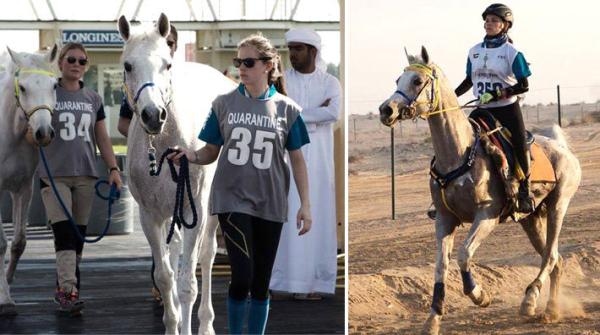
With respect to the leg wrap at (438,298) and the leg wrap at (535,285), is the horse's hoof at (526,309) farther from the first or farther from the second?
the leg wrap at (438,298)

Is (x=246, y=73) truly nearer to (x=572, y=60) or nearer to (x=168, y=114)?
(x=168, y=114)

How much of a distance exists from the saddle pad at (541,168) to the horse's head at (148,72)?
280cm

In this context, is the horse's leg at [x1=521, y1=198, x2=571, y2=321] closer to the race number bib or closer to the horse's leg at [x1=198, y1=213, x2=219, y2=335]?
the horse's leg at [x1=198, y1=213, x2=219, y2=335]

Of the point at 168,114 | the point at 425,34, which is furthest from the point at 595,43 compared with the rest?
the point at 168,114

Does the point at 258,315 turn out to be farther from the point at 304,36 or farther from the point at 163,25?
the point at 304,36

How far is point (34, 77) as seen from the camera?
11195 mm

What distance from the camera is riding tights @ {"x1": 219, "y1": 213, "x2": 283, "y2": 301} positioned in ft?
26.5

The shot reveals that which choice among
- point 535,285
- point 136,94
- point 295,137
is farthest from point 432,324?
point 136,94

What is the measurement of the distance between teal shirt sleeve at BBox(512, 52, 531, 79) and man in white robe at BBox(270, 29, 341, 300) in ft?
7.88

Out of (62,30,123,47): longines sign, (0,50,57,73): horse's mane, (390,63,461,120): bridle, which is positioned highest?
(62,30,123,47): longines sign

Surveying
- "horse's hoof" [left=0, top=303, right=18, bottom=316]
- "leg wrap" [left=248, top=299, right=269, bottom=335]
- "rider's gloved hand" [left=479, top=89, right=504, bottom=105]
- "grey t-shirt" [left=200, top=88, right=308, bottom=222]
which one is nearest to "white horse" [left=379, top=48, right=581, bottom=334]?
"rider's gloved hand" [left=479, top=89, right=504, bottom=105]

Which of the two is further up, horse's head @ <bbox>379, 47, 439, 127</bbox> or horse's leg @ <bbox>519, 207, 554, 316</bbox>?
horse's head @ <bbox>379, 47, 439, 127</bbox>

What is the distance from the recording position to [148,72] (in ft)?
29.9

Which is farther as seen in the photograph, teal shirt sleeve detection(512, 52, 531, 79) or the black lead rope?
teal shirt sleeve detection(512, 52, 531, 79)
